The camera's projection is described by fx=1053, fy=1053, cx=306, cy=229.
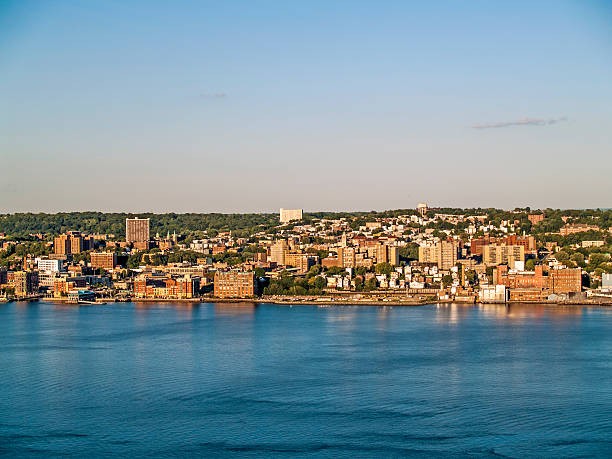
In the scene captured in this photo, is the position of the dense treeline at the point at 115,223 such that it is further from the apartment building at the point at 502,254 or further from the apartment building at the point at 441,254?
the apartment building at the point at 502,254

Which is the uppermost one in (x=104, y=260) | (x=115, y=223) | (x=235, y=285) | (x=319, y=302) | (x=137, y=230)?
(x=115, y=223)

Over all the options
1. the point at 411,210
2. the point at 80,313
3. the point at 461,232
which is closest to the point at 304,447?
the point at 80,313

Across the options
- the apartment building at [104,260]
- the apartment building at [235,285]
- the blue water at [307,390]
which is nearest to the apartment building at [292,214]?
the apartment building at [104,260]

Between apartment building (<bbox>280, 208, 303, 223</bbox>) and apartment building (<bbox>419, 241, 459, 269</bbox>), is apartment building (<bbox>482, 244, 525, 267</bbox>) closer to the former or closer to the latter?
apartment building (<bbox>419, 241, 459, 269</bbox>)

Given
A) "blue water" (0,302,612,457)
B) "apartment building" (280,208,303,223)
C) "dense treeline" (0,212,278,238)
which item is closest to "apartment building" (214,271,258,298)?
"blue water" (0,302,612,457)

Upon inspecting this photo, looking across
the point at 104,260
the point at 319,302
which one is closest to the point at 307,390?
the point at 319,302

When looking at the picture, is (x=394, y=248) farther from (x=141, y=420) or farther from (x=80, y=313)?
(x=141, y=420)

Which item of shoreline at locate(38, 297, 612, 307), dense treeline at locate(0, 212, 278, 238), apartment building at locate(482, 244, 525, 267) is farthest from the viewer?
dense treeline at locate(0, 212, 278, 238)

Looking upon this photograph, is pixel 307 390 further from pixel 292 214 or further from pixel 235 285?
pixel 292 214

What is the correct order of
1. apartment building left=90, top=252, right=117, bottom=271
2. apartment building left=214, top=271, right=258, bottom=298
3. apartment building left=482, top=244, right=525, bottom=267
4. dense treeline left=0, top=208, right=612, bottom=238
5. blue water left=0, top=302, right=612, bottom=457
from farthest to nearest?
1. dense treeline left=0, top=208, right=612, bottom=238
2. apartment building left=90, top=252, right=117, bottom=271
3. apartment building left=482, top=244, right=525, bottom=267
4. apartment building left=214, top=271, right=258, bottom=298
5. blue water left=0, top=302, right=612, bottom=457
